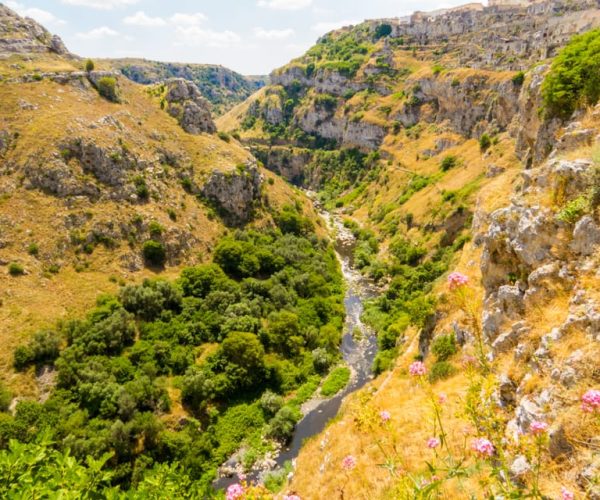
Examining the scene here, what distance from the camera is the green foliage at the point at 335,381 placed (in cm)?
3653

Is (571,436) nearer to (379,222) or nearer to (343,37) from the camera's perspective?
(379,222)

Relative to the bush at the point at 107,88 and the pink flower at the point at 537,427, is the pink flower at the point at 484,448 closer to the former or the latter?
the pink flower at the point at 537,427

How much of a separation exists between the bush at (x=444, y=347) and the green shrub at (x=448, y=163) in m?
60.0

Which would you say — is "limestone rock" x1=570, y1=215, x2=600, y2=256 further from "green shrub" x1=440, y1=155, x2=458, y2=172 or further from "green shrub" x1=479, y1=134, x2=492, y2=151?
"green shrub" x1=440, y1=155, x2=458, y2=172

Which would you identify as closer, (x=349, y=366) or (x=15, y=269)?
(x=15, y=269)

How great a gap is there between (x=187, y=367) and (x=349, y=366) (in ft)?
55.3

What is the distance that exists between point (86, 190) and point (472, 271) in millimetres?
45352

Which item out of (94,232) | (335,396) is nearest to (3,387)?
(94,232)

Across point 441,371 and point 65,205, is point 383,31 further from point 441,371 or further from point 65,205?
point 441,371

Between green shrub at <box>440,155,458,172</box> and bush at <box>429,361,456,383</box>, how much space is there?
204ft

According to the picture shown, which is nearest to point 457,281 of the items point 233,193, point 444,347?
point 444,347

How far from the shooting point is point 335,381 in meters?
37.6

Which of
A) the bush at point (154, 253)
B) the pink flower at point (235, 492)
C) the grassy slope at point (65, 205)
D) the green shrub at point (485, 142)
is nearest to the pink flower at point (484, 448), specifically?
the pink flower at point (235, 492)

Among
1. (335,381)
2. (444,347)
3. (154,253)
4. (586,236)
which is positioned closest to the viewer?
(586,236)
